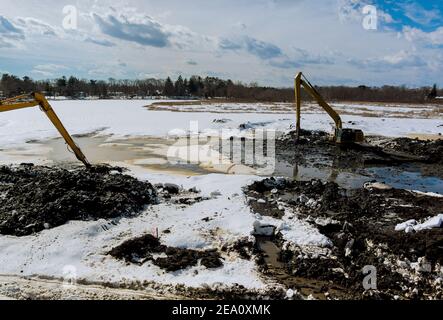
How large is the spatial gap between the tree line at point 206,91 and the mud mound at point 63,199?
63.3m

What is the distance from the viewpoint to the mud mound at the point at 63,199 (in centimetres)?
888

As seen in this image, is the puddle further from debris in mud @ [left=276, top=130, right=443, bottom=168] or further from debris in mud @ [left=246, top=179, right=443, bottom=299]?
debris in mud @ [left=246, top=179, right=443, bottom=299]

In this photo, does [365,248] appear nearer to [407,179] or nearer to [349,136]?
[407,179]

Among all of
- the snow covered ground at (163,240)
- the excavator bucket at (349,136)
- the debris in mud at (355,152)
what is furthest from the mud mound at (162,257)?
the excavator bucket at (349,136)

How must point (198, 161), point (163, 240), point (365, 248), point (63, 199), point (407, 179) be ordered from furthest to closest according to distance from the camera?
point (198, 161), point (407, 179), point (63, 199), point (163, 240), point (365, 248)

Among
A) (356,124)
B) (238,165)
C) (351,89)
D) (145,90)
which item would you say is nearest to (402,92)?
(351,89)

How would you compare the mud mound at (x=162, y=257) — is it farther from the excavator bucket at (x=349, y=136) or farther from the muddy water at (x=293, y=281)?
the excavator bucket at (x=349, y=136)

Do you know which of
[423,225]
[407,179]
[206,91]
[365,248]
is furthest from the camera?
[206,91]

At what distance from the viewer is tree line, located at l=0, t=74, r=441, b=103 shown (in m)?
82.2

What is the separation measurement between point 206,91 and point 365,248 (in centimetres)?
9749

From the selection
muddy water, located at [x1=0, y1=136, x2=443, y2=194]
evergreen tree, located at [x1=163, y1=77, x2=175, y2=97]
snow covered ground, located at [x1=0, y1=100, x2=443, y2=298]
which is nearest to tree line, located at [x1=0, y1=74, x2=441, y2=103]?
evergreen tree, located at [x1=163, y1=77, x2=175, y2=97]

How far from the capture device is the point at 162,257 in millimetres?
7547

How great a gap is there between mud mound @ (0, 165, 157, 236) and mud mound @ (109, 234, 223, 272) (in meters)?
1.96

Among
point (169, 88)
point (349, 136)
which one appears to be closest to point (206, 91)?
point (169, 88)
